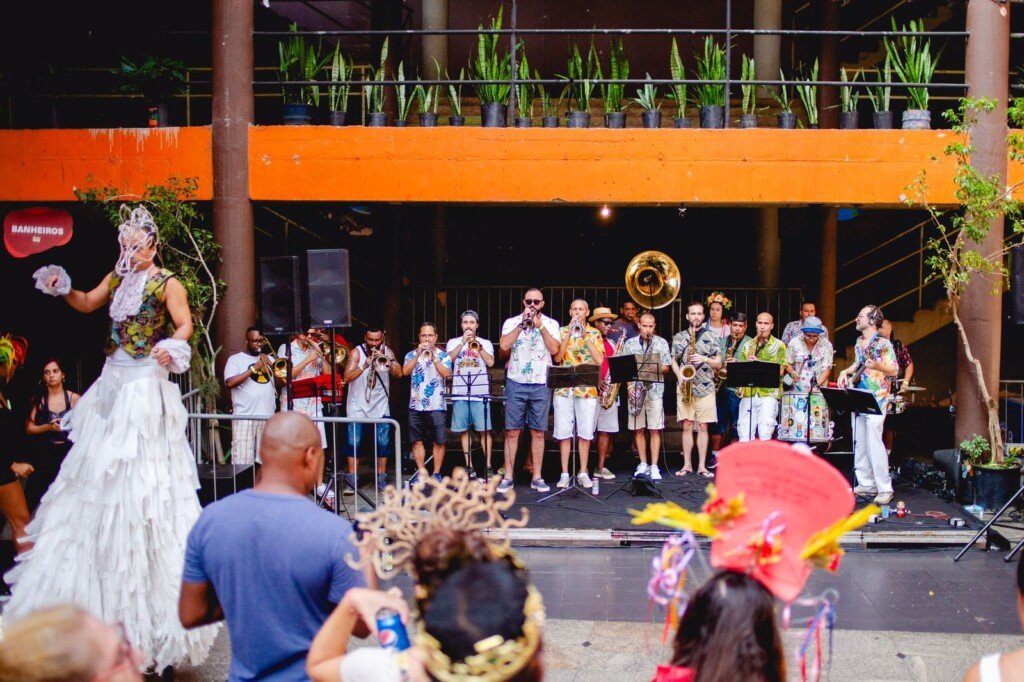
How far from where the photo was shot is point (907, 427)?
48.7 ft

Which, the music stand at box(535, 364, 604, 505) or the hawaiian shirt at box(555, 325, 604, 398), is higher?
the hawaiian shirt at box(555, 325, 604, 398)

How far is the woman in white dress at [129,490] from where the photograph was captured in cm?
524

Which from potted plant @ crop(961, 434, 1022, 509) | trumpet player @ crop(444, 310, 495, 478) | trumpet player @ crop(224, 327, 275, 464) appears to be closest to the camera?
potted plant @ crop(961, 434, 1022, 509)

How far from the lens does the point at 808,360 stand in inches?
425

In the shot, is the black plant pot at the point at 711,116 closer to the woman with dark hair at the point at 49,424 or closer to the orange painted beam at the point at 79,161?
the orange painted beam at the point at 79,161

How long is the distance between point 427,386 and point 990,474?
5.79 m

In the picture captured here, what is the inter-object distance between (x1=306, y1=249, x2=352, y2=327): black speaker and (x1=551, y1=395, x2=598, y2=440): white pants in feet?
8.88

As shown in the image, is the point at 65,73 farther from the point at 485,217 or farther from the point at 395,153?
the point at 485,217

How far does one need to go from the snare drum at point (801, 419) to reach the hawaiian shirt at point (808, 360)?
0.14 metres

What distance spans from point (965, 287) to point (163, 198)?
8.39 m

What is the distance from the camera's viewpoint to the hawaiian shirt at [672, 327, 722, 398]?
1123cm

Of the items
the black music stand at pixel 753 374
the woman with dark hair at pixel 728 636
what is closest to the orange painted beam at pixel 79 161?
the black music stand at pixel 753 374

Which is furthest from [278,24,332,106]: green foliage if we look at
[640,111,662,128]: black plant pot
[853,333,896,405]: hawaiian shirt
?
[853,333,896,405]: hawaiian shirt

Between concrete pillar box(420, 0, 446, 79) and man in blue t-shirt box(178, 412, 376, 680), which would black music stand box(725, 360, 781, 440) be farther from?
man in blue t-shirt box(178, 412, 376, 680)
